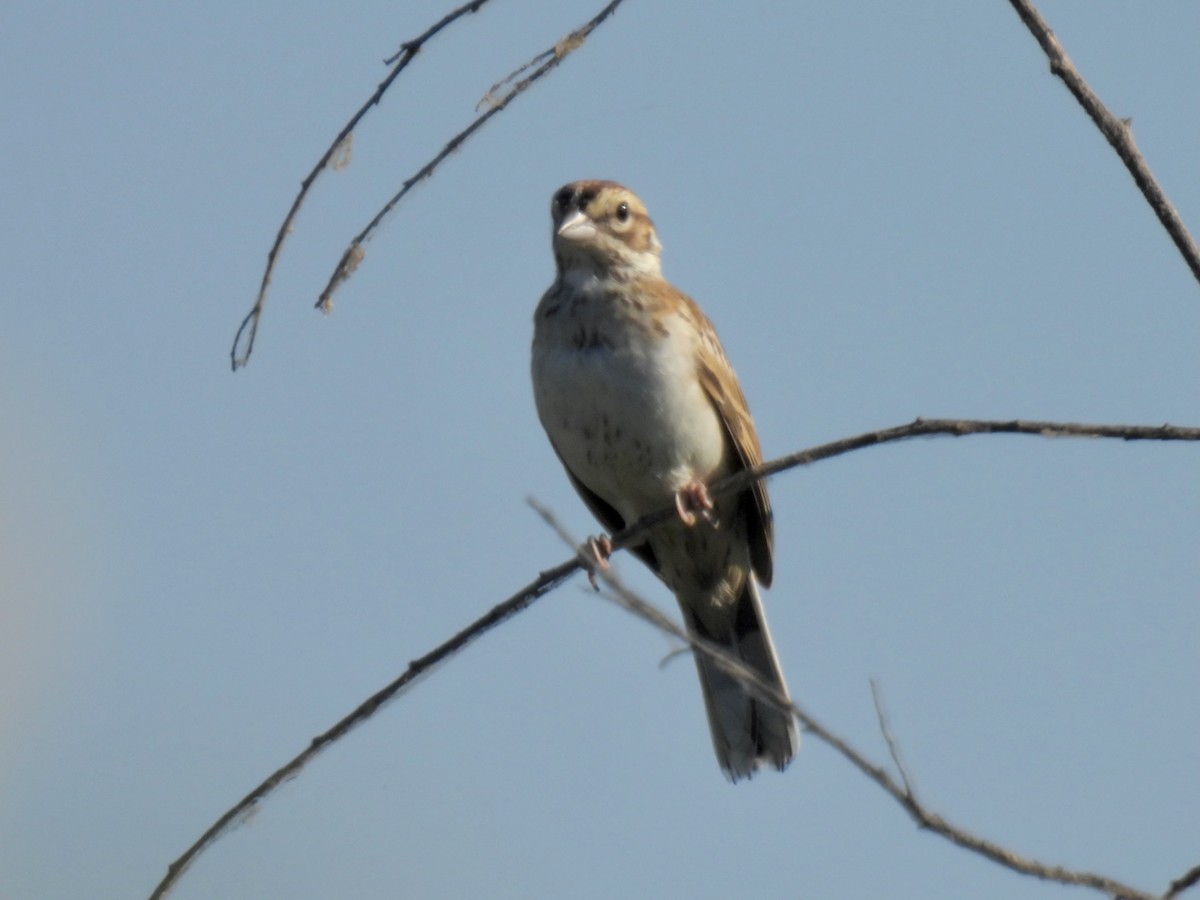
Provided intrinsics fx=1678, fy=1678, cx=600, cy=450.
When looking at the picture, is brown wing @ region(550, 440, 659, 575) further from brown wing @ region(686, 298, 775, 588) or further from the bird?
brown wing @ region(686, 298, 775, 588)

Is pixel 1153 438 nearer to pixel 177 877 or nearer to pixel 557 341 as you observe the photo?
pixel 177 877

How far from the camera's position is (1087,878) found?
95.7 inches

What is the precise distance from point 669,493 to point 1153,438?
9.02 feet

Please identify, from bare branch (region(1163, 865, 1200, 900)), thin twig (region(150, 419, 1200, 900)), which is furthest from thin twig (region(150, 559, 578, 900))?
bare branch (region(1163, 865, 1200, 900))

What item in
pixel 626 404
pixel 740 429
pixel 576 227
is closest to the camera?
pixel 626 404

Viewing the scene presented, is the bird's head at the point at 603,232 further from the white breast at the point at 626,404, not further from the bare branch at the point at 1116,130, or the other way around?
the bare branch at the point at 1116,130

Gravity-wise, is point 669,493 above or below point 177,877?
above

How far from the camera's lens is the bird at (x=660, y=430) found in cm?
548

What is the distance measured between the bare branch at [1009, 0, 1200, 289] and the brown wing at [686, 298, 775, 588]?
2.75m

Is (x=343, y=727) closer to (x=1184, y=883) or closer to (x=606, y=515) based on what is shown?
(x=1184, y=883)

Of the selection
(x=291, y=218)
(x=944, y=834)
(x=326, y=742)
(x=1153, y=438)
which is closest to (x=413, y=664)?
(x=326, y=742)

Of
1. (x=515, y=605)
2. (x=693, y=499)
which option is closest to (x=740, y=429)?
(x=693, y=499)

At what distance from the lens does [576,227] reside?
19.5 feet

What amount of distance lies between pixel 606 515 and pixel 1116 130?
3469 mm
